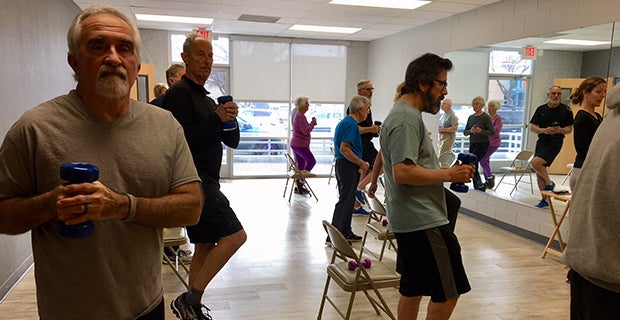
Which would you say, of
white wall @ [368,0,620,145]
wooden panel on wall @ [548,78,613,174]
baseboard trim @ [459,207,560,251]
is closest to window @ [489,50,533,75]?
white wall @ [368,0,620,145]

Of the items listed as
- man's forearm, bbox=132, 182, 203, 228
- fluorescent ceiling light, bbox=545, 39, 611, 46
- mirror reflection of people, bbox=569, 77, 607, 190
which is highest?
fluorescent ceiling light, bbox=545, 39, 611, 46

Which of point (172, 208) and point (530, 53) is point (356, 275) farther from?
point (530, 53)

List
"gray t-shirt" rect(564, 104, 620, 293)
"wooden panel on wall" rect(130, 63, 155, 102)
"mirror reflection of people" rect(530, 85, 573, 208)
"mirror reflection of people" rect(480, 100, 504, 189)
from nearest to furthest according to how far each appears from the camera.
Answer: "gray t-shirt" rect(564, 104, 620, 293), "mirror reflection of people" rect(530, 85, 573, 208), "mirror reflection of people" rect(480, 100, 504, 189), "wooden panel on wall" rect(130, 63, 155, 102)

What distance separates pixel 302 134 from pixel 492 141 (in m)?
2.82

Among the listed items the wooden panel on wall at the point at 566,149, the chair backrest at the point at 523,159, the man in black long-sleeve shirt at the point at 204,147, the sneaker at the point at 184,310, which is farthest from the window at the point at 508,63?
the sneaker at the point at 184,310

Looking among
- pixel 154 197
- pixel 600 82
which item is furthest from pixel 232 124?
pixel 600 82

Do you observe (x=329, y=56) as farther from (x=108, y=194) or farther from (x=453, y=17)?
(x=108, y=194)

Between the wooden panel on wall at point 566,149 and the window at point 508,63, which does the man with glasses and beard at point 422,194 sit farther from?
the window at point 508,63

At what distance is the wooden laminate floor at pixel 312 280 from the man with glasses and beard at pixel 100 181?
1939mm

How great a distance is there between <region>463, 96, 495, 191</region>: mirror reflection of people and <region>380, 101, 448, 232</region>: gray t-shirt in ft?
13.3

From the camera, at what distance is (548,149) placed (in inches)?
194

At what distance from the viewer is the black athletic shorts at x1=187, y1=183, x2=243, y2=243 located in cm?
249

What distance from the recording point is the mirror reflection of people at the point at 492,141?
5807 millimetres

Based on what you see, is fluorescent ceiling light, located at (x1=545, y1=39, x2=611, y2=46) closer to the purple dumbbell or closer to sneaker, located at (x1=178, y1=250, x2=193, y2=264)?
the purple dumbbell
